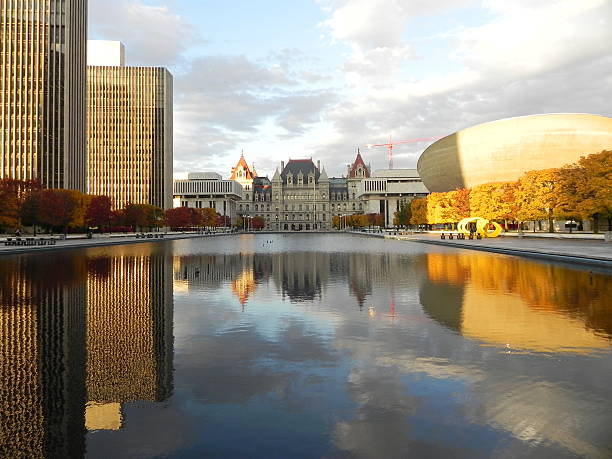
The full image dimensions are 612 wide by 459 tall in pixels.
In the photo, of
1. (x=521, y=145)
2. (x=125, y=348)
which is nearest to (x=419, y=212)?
(x=521, y=145)

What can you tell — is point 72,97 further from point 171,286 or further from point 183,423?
point 183,423

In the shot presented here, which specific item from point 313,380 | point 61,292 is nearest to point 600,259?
point 313,380

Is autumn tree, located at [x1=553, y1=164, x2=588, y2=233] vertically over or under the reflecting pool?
over

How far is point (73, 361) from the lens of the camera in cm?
883

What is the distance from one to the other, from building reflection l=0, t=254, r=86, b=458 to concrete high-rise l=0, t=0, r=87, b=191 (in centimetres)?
10991

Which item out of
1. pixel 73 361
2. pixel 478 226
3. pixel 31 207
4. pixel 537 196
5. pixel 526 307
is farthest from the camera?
pixel 537 196

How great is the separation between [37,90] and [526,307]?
124m

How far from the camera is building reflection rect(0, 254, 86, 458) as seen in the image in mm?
5734

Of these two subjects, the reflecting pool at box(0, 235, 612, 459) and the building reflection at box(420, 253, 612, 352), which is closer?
the reflecting pool at box(0, 235, 612, 459)

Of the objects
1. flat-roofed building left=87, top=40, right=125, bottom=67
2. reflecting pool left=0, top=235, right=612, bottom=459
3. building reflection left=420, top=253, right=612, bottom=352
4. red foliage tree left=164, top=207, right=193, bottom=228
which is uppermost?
flat-roofed building left=87, top=40, right=125, bottom=67

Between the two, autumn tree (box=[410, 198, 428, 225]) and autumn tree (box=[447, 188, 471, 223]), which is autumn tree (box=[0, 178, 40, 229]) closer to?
Result: autumn tree (box=[447, 188, 471, 223])

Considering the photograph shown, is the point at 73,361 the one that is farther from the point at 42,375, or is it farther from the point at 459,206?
the point at 459,206

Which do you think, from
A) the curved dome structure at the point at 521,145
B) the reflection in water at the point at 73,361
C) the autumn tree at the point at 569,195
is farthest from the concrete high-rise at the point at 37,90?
the reflection in water at the point at 73,361

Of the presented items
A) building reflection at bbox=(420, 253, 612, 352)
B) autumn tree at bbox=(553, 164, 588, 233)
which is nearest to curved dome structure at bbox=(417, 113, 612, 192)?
autumn tree at bbox=(553, 164, 588, 233)
